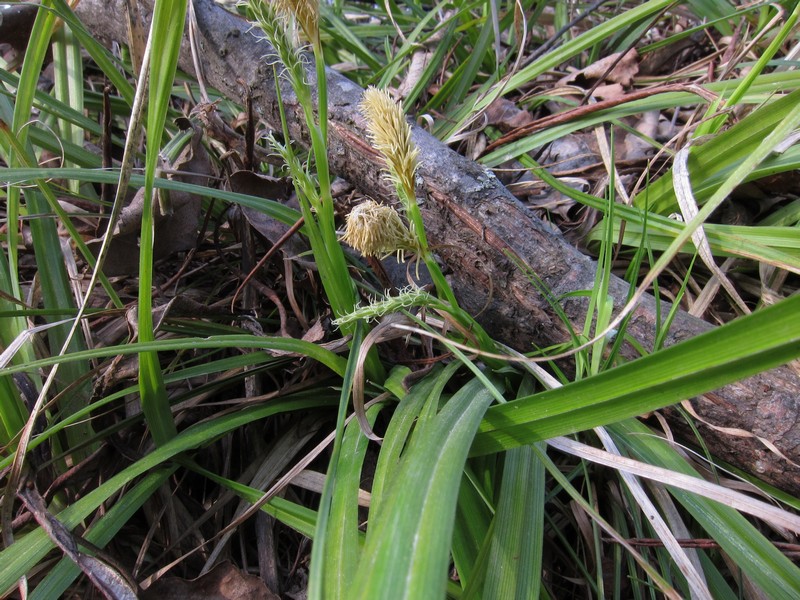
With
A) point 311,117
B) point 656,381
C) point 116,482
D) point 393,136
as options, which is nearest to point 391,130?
point 393,136

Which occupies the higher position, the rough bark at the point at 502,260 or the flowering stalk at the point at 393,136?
the flowering stalk at the point at 393,136

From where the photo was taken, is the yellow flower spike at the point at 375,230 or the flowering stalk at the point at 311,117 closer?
the flowering stalk at the point at 311,117

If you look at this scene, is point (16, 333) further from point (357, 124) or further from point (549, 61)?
point (549, 61)

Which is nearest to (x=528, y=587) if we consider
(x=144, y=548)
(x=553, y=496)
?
(x=553, y=496)

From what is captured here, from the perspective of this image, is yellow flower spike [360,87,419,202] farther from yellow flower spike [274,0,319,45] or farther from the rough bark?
the rough bark

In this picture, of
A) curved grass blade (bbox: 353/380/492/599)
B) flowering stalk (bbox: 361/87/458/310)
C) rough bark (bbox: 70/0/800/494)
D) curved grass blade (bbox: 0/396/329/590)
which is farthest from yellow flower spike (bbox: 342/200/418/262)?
curved grass blade (bbox: 0/396/329/590)

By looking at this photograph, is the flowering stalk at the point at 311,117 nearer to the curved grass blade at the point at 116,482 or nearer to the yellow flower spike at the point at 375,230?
the yellow flower spike at the point at 375,230

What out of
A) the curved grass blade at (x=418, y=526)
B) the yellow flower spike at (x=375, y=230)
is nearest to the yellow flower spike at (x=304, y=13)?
the yellow flower spike at (x=375, y=230)
